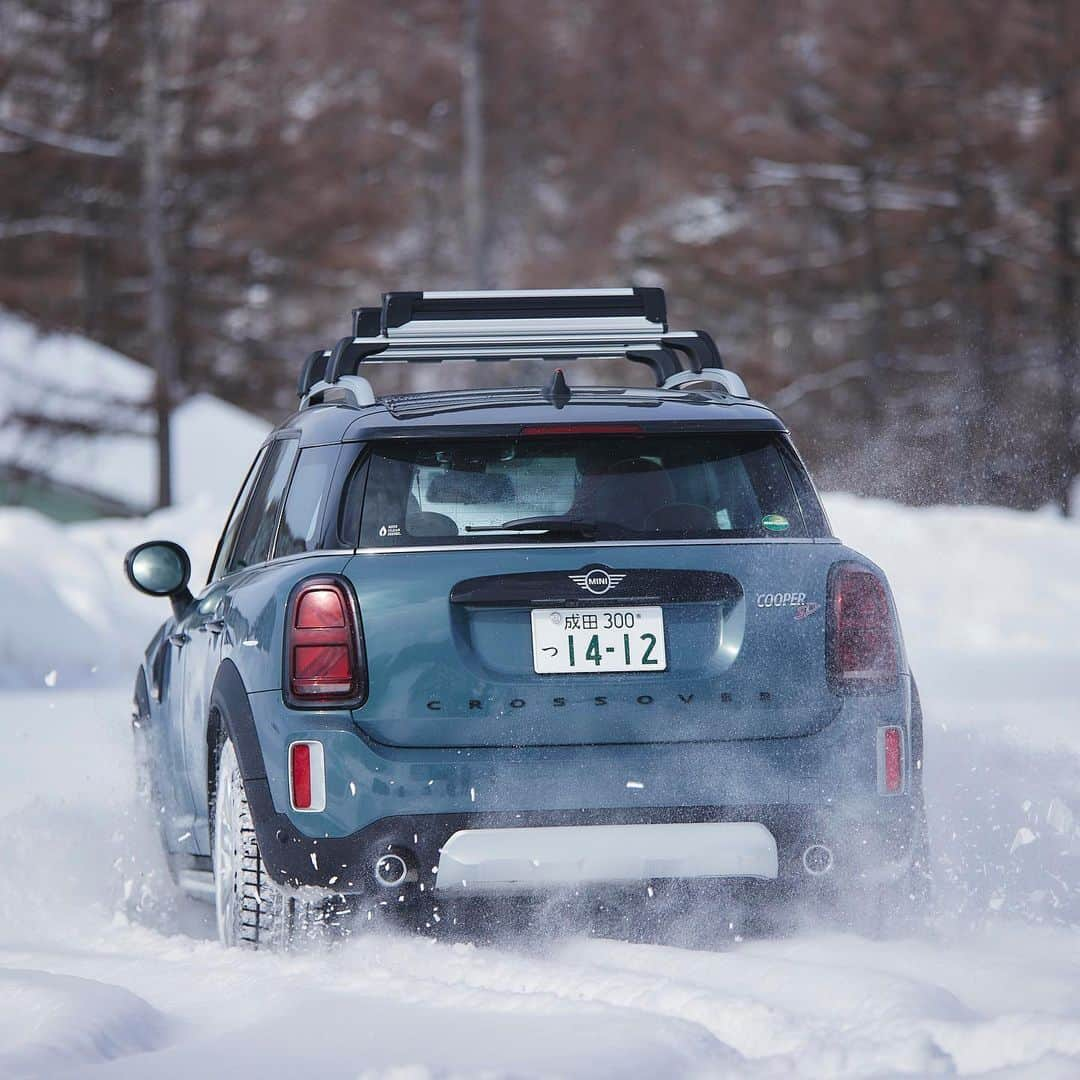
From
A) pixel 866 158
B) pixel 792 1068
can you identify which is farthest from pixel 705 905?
pixel 866 158

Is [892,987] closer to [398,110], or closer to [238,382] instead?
[238,382]

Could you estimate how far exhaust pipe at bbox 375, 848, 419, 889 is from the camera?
505cm

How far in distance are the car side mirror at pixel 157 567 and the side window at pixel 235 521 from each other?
0.15 meters

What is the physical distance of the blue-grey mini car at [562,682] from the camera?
505cm

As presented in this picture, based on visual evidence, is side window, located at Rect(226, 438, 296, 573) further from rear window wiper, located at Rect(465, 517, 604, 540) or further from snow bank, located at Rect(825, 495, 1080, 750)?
snow bank, located at Rect(825, 495, 1080, 750)

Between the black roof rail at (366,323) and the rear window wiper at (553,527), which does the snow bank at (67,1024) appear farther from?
the black roof rail at (366,323)

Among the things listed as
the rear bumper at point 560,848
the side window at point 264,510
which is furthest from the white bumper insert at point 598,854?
the side window at point 264,510

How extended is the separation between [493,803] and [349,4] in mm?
45833

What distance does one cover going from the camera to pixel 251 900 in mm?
5363

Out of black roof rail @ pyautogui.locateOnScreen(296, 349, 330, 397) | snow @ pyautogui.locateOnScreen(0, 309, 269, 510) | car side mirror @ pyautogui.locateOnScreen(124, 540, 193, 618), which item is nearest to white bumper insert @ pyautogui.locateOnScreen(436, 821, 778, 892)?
car side mirror @ pyautogui.locateOnScreen(124, 540, 193, 618)

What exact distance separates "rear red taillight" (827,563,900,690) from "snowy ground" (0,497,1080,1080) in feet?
2.30

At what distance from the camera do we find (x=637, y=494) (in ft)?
17.8

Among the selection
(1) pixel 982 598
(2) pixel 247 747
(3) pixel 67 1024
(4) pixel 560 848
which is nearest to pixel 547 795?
(4) pixel 560 848

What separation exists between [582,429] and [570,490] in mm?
165
